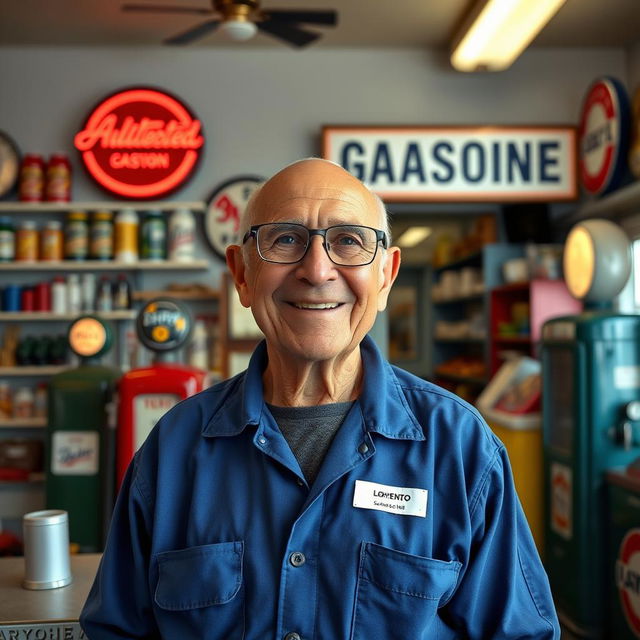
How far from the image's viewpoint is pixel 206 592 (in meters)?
1.37

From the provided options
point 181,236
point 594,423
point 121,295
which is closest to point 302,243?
point 594,423

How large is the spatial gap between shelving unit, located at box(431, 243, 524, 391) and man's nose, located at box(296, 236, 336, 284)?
4933 millimetres

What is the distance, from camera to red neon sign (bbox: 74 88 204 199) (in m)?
5.62

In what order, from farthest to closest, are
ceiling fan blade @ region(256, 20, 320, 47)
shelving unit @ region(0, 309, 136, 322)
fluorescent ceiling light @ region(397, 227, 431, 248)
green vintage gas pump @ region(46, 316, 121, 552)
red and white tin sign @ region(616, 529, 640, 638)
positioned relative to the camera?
fluorescent ceiling light @ region(397, 227, 431, 248) → shelving unit @ region(0, 309, 136, 322) → ceiling fan blade @ region(256, 20, 320, 47) → green vintage gas pump @ region(46, 316, 121, 552) → red and white tin sign @ region(616, 529, 640, 638)

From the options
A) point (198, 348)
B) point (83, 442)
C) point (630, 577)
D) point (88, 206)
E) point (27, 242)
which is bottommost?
point (630, 577)

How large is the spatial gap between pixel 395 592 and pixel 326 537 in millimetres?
159

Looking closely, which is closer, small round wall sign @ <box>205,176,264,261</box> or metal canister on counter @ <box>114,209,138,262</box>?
metal canister on counter @ <box>114,209,138,262</box>

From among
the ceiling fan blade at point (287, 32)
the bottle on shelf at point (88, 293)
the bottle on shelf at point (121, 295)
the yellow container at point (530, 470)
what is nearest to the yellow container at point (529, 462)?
the yellow container at point (530, 470)

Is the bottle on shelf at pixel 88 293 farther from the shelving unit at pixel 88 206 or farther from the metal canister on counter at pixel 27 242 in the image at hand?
the shelving unit at pixel 88 206

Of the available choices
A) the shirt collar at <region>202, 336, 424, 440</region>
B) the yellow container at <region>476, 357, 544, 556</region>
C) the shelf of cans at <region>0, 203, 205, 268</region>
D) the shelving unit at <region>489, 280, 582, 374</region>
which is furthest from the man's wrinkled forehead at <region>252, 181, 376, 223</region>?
the shelf of cans at <region>0, 203, 205, 268</region>

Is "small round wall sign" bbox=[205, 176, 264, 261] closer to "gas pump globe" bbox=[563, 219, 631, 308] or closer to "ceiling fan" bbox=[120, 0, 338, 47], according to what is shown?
"ceiling fan" bbox=[120, 0, 338, 47]

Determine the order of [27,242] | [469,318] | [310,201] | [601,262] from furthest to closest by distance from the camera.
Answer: [469,318]
[27,242]
[601,262]
[310,201]

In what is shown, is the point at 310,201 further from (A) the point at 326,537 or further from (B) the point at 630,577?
(B) the point at 630,577

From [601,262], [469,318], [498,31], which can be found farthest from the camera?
[469,318]
